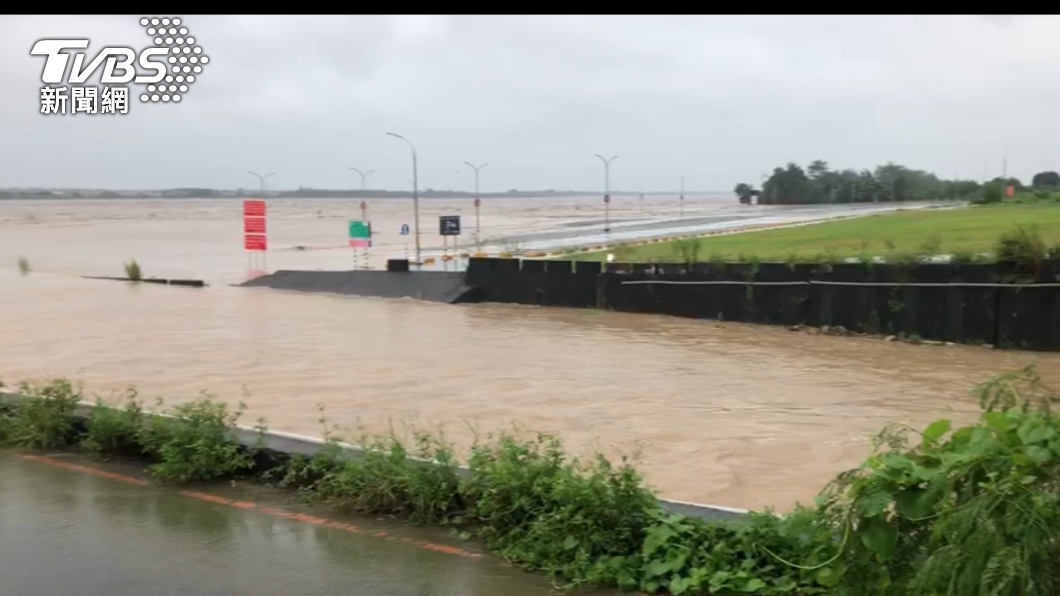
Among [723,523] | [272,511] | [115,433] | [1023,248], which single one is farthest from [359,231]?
[723,523]

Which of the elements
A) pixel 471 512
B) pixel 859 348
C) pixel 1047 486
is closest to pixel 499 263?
pixel 859 348

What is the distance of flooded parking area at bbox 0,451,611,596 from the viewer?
5125 millimetres

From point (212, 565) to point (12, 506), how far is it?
1877 millimetres

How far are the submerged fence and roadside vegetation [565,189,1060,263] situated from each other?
20.8 inches

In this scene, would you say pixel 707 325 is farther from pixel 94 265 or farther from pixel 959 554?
pixel 94 265

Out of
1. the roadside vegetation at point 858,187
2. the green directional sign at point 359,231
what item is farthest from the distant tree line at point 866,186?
the green directional sign at point 359,231

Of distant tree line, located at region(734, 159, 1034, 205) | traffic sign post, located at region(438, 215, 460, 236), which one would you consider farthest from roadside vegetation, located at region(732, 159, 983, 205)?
traffic sign post, located at region(438, 215, 460, 236)

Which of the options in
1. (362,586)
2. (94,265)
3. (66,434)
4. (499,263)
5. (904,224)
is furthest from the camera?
(94,265)

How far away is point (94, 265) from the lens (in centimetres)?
4041

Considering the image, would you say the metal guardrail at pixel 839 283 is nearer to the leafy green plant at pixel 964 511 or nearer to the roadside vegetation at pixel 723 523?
the roadside vegetation at pixel 723 523

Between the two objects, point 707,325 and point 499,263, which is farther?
point 499,263

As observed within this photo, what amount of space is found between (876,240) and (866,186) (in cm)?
3206

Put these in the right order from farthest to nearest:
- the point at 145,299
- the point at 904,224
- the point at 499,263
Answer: the point at 904,224 → the point at 145,299 → the point at 499,263

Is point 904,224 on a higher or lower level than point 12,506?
higher
